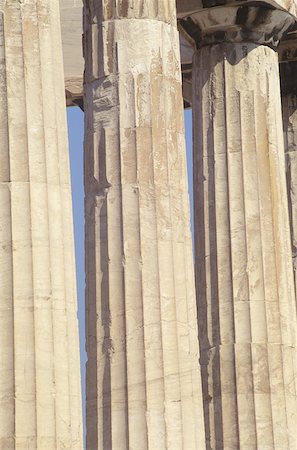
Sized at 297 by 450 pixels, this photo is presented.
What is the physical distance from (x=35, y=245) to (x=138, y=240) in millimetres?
8586

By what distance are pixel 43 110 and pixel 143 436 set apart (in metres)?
11.6

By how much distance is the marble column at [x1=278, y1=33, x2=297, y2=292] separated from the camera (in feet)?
291

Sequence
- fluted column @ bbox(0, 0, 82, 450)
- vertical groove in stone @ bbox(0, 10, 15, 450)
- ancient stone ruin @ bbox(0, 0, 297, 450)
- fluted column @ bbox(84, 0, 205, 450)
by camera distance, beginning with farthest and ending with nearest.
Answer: fluted column @ bbox(84, 0, 205, 450) → ancient stone ruin @ bbox(0, 0, 297, 450) → fluted column @ bbox(0, 0, 82, 450) → vertical groove in stone @ bbox(0, 10, 15, 450)

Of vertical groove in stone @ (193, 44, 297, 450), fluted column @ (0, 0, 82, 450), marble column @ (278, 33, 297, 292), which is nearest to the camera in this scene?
fluted column @ (0, 0, 82, 450)

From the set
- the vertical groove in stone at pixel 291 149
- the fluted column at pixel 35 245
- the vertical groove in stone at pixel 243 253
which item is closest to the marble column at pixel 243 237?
the vertical groove in stone at pixel 243 253

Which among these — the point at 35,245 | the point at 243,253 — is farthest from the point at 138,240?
the point at 243,253

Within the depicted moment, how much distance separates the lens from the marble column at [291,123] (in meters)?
88.6

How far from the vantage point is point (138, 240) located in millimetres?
67312

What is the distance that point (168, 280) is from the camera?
222ft

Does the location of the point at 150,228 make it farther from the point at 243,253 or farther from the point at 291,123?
the point at 291,123

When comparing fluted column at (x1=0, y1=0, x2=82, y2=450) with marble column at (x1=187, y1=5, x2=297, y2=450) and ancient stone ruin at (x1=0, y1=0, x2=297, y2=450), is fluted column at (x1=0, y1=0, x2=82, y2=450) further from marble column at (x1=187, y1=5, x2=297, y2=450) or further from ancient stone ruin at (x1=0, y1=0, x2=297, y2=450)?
marble column at (x1=187, y1=5, x2=297, y2=450)

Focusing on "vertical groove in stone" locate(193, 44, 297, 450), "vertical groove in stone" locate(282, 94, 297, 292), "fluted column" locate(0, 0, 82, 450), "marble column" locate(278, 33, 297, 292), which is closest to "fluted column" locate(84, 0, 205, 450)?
"fluted column" locate(0, 0, 82, 450)

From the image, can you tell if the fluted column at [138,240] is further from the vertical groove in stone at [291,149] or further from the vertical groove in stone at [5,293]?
the vertical groove in stone at [291,149]

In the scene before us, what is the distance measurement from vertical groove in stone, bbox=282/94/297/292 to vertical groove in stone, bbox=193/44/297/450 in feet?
31.8
